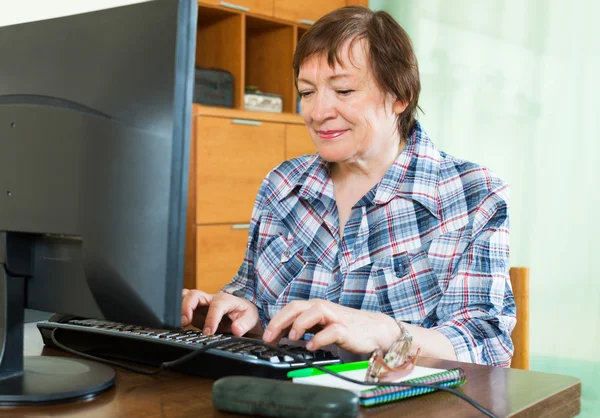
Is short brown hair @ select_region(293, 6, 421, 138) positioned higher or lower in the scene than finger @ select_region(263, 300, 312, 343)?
higher

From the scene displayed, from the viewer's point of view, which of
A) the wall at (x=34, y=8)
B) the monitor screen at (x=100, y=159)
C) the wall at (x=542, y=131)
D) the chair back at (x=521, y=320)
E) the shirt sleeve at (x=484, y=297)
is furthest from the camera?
the wall at (x=542, y=131)

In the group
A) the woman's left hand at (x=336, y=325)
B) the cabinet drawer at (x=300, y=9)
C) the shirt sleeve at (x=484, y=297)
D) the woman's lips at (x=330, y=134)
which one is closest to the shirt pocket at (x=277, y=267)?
the woman's lips at (x=330, y=134)

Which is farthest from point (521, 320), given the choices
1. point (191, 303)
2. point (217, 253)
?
point (217, 253)

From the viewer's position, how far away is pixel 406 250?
1.47m

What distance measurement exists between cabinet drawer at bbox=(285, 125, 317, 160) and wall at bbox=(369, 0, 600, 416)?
0.70 m

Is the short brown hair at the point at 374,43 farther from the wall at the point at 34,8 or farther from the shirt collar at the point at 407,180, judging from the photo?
the wall at the point at 34,8

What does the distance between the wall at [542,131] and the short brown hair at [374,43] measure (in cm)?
194

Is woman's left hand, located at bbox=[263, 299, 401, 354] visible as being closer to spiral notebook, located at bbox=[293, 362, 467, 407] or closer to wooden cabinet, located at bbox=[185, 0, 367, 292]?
spiral notebook, located at bbox=[293, 362, 467, 407]

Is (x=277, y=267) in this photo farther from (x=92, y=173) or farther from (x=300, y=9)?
(x=300, y=9)

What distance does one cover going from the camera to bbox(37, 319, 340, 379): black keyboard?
0.90 metres

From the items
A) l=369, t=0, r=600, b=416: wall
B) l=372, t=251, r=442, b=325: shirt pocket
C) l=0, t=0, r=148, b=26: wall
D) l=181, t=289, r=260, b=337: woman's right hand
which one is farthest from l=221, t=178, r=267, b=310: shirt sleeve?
l=369, t=0, r=600, b=416: wall

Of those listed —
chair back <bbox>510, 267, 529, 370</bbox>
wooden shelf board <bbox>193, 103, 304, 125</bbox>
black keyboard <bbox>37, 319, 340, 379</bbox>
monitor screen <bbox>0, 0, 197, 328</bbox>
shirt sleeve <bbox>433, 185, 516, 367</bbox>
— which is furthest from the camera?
wooden shelf board <bbox>193, 103, 304, 125</bbox>

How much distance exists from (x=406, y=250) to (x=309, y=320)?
496mm

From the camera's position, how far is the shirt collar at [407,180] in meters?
1.50
